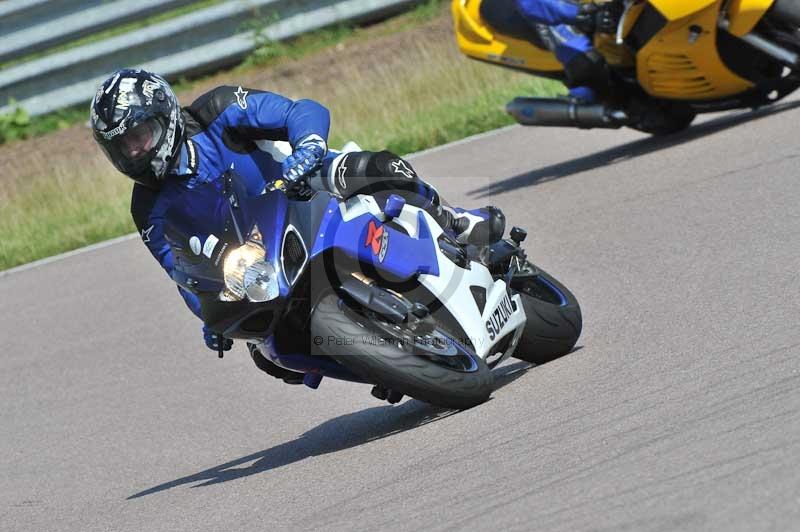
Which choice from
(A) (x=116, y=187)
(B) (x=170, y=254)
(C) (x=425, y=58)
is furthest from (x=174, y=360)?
(C) (x=425, y=58)

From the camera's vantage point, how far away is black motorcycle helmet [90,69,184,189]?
518cm

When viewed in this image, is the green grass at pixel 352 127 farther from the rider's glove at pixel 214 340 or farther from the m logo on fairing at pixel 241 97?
the rider's glove at pixel 214 340

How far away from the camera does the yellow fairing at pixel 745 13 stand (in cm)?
884

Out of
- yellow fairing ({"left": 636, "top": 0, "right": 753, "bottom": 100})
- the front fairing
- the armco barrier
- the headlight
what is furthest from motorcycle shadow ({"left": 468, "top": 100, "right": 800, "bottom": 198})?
the headlight

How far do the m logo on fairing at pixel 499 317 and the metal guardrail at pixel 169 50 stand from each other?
920cm

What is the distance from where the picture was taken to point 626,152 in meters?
10.3

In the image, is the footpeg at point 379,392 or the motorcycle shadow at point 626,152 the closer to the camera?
the footpeg at point 379,392

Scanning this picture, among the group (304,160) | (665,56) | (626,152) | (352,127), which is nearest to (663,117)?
(626,152)

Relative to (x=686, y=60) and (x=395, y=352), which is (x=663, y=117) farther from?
(x=395, y=352)

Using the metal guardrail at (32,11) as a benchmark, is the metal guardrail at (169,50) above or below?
below

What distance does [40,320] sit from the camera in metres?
9.70

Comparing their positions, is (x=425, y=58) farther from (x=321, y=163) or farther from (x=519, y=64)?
(x=321, y=163)

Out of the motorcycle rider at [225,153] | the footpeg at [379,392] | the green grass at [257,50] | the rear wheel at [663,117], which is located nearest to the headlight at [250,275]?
the motorcycle rider at [225,153]

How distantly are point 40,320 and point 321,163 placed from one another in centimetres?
512
